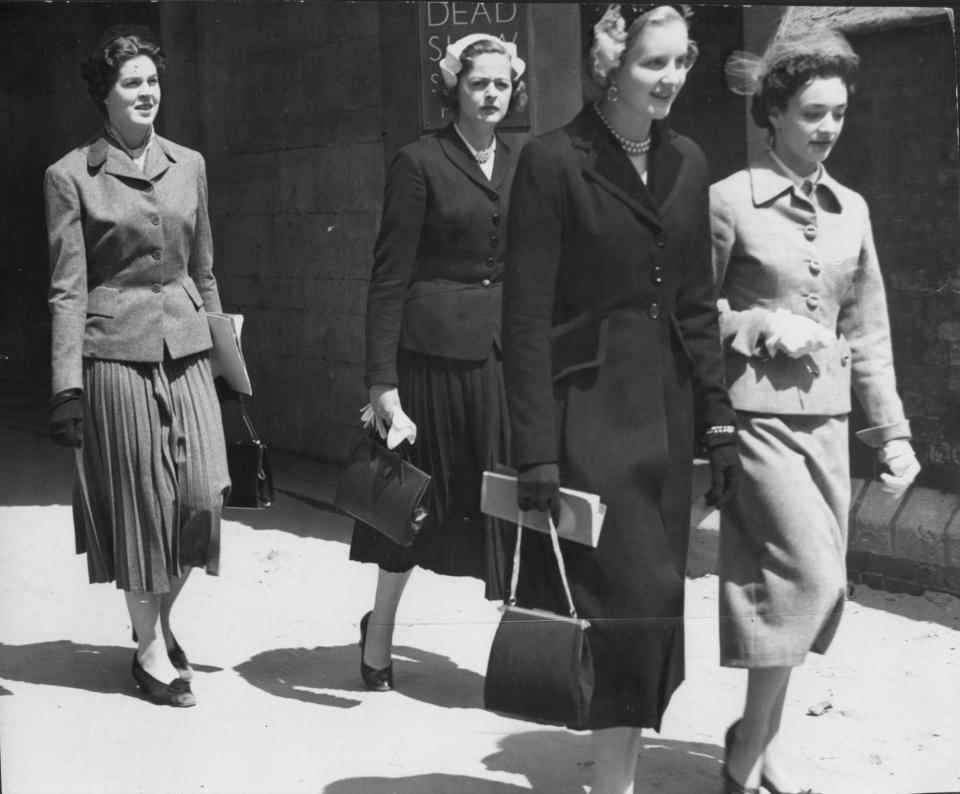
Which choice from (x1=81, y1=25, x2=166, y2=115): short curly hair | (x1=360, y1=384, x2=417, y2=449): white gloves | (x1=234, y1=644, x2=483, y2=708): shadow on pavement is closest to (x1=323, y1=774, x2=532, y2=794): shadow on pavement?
(x1=234, y1=644, x2=483, y2=708): shadow on pavement

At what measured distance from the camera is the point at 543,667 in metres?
4.72

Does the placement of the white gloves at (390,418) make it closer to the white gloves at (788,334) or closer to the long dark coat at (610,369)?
the long dark coat at (610,369)

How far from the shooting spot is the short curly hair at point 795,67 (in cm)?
525

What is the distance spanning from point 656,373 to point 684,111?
0.79 meters

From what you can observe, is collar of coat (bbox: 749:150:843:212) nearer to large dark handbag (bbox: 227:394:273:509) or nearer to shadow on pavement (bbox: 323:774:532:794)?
large dark handbag (bbox: 227:394:273:509)

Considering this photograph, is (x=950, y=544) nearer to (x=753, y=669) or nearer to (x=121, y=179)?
(x=753, y=669)

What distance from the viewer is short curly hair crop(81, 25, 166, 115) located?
5.22 meters

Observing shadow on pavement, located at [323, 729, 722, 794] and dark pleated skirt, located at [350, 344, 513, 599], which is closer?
shadow on pavement, located at [323, 729, 722, 794]

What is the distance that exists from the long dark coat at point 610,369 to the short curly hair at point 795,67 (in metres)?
0.52

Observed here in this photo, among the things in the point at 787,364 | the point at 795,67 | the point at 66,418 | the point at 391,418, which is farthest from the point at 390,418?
the point at 795,67

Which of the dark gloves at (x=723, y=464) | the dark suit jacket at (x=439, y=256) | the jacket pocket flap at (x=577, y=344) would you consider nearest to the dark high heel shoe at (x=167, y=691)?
the dark suit jacket at (x=439, y=256)

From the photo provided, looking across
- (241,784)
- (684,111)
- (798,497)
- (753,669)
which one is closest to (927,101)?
(684,111)

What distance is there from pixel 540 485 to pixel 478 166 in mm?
1031

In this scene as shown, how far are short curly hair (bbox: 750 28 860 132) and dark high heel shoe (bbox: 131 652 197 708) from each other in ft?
7.57
